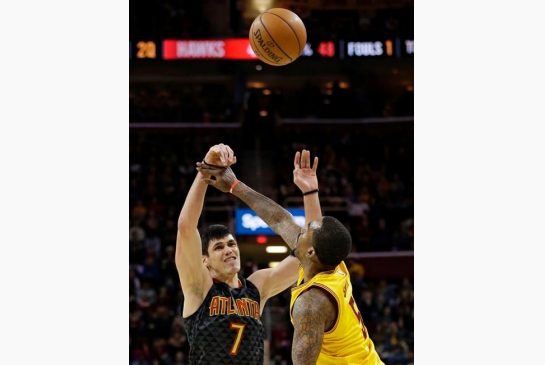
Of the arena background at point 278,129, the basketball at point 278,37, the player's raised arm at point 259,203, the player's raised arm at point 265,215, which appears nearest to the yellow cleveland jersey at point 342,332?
the player's raised arm at point 265,215

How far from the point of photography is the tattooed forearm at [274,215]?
4.88 metres

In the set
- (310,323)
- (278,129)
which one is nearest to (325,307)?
(310,323)

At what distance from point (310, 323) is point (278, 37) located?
8.28 feet

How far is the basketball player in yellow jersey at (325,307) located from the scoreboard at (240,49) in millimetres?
14605

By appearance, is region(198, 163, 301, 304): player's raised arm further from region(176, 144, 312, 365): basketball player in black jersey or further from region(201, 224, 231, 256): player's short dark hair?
region(201, 224, 231, 256): player's short dark hair

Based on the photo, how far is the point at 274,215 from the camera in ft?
16.4

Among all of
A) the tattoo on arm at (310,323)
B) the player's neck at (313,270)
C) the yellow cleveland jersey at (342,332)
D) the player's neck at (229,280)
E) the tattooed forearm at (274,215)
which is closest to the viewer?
the tattoo on arm at (310,323)

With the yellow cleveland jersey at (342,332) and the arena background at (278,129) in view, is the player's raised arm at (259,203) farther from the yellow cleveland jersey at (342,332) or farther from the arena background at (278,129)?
the arena background at (278,129)

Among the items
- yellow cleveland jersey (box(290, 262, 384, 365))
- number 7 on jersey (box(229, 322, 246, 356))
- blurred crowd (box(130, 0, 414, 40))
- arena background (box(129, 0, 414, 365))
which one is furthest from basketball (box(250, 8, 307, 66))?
blurred crowd (box(130, 0, 414, 40))

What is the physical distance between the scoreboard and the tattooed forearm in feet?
46.0

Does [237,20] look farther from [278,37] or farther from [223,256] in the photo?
[223,256]

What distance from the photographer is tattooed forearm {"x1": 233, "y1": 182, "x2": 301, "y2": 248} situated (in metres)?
4.88

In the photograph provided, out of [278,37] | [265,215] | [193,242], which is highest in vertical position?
[278,37]
